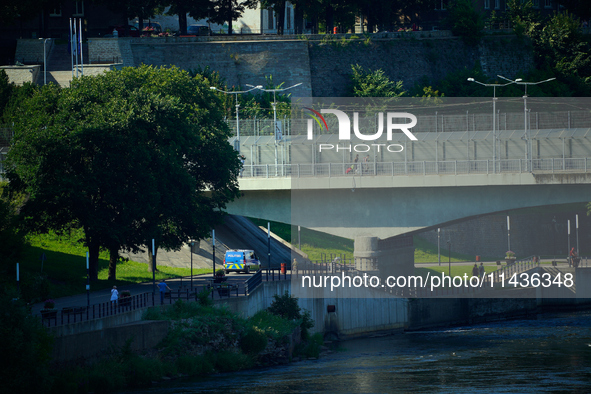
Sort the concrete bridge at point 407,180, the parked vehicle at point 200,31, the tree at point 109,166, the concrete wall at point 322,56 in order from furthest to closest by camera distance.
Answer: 1. the parked vehicle at point 200,31
2. the concrete wall at point 322,56
3. the concrete bridge at point 407,180
4. the tree at point 109,166

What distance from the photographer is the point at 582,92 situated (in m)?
90.2

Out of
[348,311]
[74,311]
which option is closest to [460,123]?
[348,311]

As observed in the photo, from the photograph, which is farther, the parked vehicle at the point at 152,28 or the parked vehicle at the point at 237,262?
the parked vehicle at the point at 152,28

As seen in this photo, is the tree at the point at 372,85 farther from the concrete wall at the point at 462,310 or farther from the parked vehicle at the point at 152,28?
the concrete wall at the point at 462,310

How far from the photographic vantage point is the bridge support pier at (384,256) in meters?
56.0

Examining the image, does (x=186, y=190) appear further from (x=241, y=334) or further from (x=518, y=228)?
(x=518, y=228)

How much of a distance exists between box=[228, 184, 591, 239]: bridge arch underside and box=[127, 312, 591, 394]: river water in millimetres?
7058

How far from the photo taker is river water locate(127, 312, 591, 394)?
36.4 m

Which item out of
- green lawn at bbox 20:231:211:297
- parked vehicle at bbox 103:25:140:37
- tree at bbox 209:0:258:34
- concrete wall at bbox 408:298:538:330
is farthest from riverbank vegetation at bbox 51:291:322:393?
parked vehicle at bbox 103:25:140:37

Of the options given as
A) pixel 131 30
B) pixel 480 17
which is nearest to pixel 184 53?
pixel 131 30

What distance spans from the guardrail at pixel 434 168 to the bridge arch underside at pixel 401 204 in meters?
1.08

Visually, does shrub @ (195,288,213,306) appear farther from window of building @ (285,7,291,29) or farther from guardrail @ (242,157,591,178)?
window of building @ (285,7,291,29)

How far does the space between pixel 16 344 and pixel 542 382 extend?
70.8 feet

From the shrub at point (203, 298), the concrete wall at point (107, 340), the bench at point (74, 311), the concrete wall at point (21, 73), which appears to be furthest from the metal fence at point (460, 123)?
the bench at point (74, 311)
